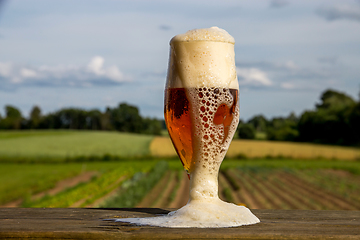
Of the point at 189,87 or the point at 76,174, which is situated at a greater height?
the point at 189,87

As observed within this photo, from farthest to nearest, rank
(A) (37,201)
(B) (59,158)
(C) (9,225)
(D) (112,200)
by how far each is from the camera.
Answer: (B) (59,158) < (A) (37,201) < (D) (112,200) < (C) (9,225)

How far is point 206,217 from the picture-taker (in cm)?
206

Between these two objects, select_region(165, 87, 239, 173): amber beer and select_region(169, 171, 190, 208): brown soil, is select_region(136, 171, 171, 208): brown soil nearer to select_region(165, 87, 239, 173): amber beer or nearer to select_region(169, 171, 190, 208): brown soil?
select_region(169, 171, 190, 208): brown soil

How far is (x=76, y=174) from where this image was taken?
2206 centimetres

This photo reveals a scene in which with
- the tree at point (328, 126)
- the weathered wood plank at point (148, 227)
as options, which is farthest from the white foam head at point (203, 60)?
the tree at point (328, 126)

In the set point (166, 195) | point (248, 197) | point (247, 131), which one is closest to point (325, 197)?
point (248, 197)

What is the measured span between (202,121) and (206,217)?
0.47 meters

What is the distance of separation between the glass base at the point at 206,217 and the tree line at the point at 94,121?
39.0 meters

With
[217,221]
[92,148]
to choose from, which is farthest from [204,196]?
[92,148]

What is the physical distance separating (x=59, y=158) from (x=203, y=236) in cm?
2929

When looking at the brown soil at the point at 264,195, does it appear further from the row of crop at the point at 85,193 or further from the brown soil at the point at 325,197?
the row of crop at the point at 85,193

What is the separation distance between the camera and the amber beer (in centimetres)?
211

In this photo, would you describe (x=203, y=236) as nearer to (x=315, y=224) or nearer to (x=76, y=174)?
(x=315, y=224)

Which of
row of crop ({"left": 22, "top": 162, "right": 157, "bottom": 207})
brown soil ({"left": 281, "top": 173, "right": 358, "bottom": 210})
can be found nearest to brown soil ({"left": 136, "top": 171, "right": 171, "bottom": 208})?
row of crop ({"left": 22, "top": 162, "right": 157, "bottom": 207})
